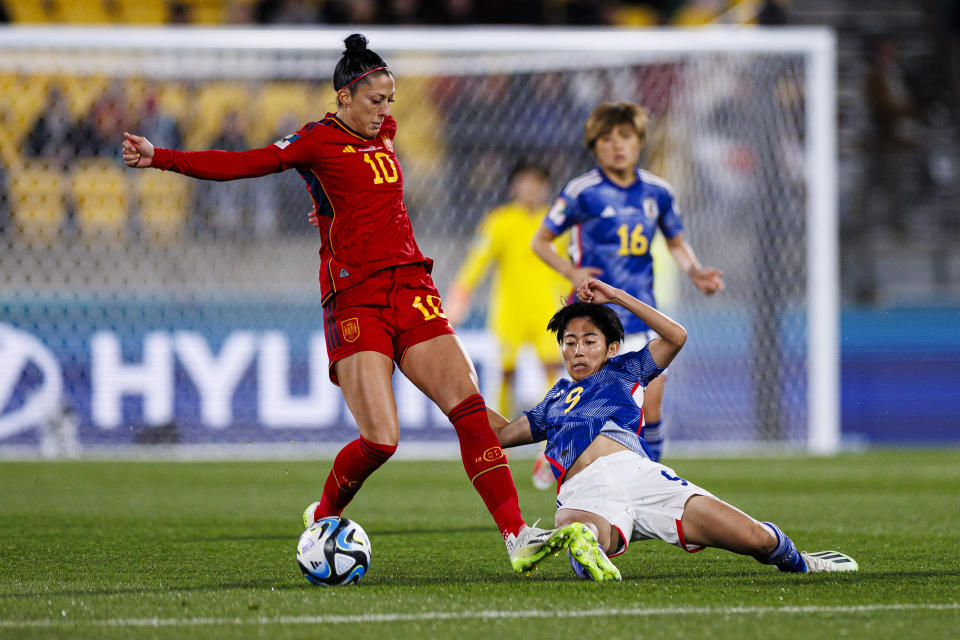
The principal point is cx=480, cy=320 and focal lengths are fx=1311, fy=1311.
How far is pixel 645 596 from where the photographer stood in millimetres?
3881

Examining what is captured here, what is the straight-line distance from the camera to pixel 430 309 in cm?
470

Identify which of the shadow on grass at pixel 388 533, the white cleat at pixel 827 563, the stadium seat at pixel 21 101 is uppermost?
the stadium seat at pixel 21 101

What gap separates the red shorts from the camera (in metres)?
4.55

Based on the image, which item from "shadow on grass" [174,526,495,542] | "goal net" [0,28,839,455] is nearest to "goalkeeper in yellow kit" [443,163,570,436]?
"goal net" [0,28,839,455]

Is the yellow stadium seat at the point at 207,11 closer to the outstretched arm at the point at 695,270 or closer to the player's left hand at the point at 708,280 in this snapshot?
the outstretched arm at the point at 695,270

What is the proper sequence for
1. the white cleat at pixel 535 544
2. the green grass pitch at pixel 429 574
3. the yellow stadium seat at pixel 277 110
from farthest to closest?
the yellow stadium seat at pixel 277 110 → the white cleat at pixel 535 544 → the green grass pitch at pixel 429 574

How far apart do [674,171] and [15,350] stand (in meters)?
6.08

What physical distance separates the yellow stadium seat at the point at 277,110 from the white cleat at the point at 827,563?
8587 mm

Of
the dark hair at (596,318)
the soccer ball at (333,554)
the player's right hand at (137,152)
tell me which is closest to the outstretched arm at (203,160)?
the player's right hand at (137,152)

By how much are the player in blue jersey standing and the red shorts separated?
174 cm

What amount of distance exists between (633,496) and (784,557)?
521 millimetres

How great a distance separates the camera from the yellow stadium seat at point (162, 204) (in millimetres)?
11680

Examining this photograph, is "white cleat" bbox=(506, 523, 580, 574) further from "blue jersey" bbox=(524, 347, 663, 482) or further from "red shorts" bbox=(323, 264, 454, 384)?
"red shorts" bbox=(323, 264, 454, 384)

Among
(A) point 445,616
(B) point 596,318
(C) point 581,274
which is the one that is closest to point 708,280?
(C) point 581,274
